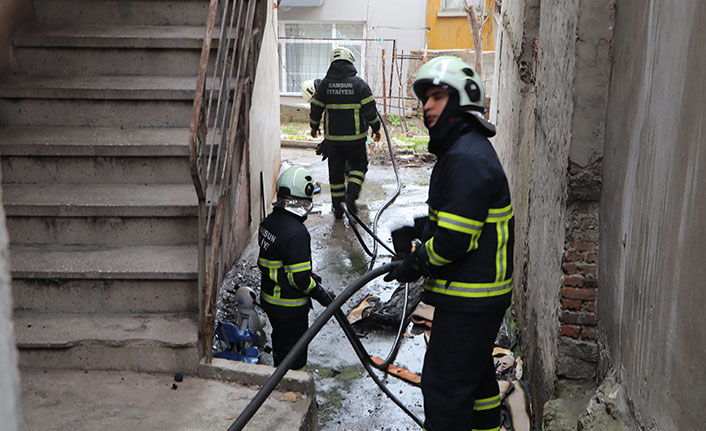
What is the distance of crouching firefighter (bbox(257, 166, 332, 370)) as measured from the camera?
15.5ft

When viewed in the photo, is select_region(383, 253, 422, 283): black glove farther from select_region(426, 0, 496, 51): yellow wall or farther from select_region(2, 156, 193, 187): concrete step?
select_region(426, 0, 496, 51): yellow wall

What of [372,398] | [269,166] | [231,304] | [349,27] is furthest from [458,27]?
[372,398]

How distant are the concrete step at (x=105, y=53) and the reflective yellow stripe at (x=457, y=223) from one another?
319 cm

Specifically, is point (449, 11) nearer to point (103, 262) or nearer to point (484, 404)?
point (103, 262)

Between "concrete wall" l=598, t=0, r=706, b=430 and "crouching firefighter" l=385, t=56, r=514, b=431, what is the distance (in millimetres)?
593

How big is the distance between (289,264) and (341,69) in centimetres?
499

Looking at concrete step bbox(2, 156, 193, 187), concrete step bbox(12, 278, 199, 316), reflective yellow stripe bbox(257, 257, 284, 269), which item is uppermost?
concrete step bbox(2, 156, 193, 187)

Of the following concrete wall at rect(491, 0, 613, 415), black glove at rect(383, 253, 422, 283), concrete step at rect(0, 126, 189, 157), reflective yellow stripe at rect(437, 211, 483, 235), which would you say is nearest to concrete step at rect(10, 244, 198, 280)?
concrete step at rect(0, 126, 189, 157)

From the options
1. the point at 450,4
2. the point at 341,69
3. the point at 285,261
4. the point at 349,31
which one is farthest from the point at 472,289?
the point at 349,31

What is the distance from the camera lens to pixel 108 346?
434 cm

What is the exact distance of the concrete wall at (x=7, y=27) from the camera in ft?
18.6

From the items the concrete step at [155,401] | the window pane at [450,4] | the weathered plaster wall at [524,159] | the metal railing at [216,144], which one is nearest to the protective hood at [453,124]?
the weathered plaster wall at [524,159]

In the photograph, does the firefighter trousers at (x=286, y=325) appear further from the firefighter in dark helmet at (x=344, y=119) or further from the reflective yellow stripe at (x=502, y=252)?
the firefighter in dark helmet at (x=344, y=119)

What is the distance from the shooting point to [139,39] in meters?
5.84
